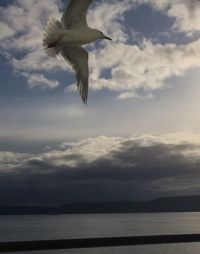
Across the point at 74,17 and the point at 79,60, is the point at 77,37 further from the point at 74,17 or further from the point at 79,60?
the point at 79,60

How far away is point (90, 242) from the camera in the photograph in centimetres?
300

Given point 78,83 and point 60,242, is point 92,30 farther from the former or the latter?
point 60,242

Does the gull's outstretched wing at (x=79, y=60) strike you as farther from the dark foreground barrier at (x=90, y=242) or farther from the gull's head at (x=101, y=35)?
the dark foreground barrier at (x=90, y=242)

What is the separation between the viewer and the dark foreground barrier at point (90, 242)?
9.32ft

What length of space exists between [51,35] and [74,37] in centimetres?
60

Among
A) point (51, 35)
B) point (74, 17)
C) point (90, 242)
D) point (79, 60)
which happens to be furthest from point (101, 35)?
point (90, 242)

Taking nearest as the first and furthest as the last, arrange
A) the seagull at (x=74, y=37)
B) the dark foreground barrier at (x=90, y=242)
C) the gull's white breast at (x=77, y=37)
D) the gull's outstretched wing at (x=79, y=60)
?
the dark foreground barrier at (x=90, y=242)
the gull's white breast at (x=77, y=37)
the seagull at (x=74, y=37)
the gull's outstretched wing at (x=79, y=60)

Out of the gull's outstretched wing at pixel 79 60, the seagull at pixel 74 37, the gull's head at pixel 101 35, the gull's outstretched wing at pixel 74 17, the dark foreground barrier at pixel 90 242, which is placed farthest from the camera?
the gull's outstretched wing at pixel 79 60

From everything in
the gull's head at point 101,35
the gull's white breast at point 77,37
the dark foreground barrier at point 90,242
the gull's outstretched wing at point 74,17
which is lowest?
the dark foreground barrier at point 90,242

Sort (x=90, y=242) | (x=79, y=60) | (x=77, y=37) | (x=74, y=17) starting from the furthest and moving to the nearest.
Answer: (x=79, y=60) → (x=74, y=17) → (x=77, y=37) → (x=90, y=242)

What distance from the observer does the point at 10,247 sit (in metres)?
2.83

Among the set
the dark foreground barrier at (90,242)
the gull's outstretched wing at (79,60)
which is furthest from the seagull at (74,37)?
the dark foreground barrier at (90,242)

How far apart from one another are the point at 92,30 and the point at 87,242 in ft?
6.28

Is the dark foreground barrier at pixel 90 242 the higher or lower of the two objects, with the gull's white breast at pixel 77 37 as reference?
lower
